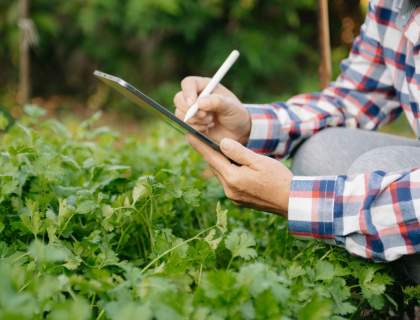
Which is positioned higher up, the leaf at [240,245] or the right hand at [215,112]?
the right hand at [215,112]

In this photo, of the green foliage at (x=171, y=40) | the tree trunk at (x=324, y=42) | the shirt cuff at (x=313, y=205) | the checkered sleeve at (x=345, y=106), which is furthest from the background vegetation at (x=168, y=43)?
the shirt cuff at (x=313, y=205)

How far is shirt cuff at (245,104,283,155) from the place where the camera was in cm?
150

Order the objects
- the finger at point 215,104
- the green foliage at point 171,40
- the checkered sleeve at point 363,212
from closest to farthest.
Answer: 1. the checkered sleeve at point 363,212
2. the finger at point 215,104
3. the green foliage at point 171,40

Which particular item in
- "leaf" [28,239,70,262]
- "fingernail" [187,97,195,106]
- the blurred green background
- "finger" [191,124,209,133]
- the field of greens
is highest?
"fingernail" [187,97,195,106]

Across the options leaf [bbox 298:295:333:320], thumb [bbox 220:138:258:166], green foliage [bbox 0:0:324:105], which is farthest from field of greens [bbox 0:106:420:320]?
green foliage [bbox 0:0:324:105]

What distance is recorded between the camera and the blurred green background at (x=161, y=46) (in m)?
3.90

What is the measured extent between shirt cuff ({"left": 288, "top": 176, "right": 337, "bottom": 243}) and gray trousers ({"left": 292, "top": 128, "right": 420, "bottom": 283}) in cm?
11

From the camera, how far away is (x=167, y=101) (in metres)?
4.05

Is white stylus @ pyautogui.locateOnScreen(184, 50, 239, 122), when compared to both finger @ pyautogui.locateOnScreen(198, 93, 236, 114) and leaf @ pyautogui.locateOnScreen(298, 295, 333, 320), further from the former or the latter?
leaf @ pyautogui.locateOnScreen(298, 295, 333, 320)

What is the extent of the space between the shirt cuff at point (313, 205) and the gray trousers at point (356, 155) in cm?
11

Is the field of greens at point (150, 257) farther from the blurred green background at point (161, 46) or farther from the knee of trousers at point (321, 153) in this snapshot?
the blurred green background at point (161, 46)

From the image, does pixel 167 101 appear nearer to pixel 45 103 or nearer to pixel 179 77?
pixel 179 77

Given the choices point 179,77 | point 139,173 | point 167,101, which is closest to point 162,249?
point 139,173

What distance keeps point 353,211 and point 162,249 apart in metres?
0.38
